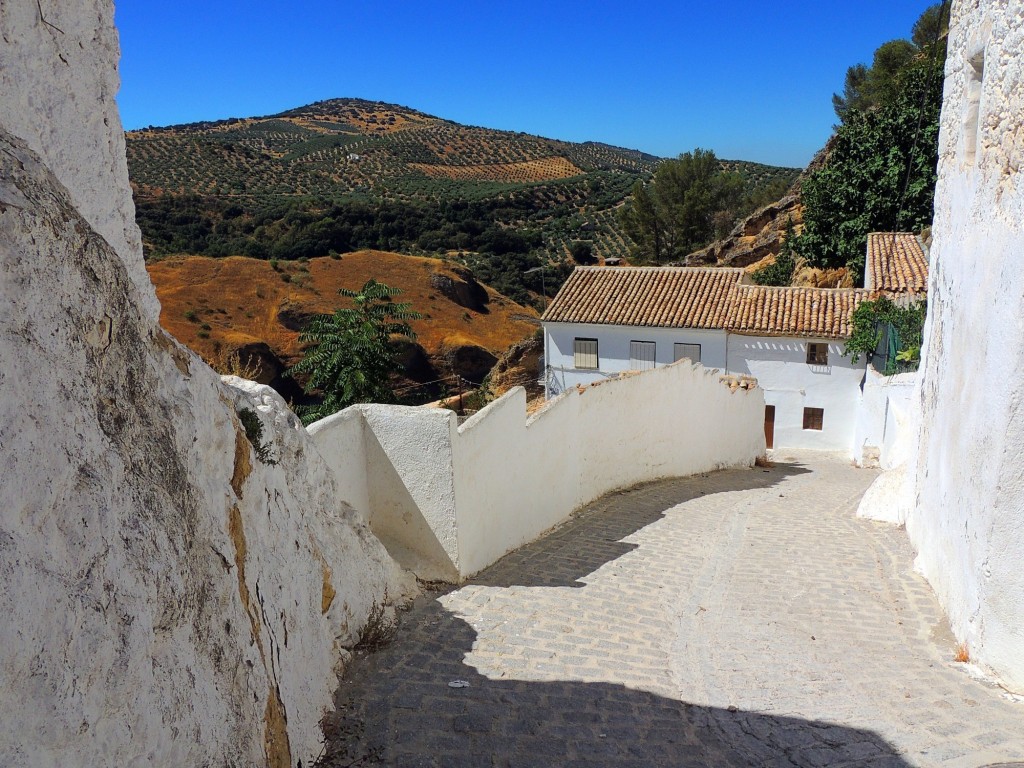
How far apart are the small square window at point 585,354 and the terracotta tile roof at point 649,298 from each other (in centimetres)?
82

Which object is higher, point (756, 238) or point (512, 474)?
point (756, 238)

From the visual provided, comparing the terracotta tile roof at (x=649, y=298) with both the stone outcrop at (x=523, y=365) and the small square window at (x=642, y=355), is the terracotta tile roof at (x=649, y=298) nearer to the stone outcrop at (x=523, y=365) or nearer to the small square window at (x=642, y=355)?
the small square window at (x=642, y=355)

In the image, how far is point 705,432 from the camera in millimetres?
15000

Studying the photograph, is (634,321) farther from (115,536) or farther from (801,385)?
(115,536)

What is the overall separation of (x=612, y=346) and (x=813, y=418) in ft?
23.0

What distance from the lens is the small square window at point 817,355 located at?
23750 millimetres

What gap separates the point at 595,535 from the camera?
956cm

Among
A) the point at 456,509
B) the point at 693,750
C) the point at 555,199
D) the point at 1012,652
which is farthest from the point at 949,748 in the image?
the point at 555,199

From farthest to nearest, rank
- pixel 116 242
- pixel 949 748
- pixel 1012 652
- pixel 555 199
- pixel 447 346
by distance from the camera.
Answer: pixel 555 199 < pixel 447 346 < pixel 1012 652 < pixel 949 748 < pixel 116 242

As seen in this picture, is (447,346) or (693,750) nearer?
(693,750)

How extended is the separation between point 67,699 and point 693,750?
3.66 meters

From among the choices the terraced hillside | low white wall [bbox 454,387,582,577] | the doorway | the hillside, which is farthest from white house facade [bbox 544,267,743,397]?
the terraced hillside

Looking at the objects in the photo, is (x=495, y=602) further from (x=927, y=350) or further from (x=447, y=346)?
(x=447, y=346)

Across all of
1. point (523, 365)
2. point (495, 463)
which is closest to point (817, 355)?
point (523, 365)
